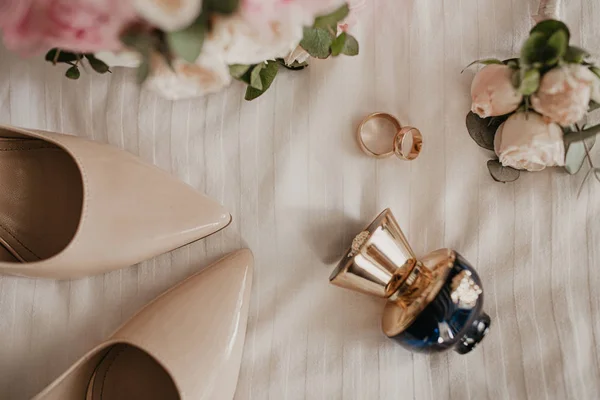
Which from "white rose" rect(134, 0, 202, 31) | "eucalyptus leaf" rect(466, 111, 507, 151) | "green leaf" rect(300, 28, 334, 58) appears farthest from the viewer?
"eucalyptus leaf" rect(466, 111, 507, 151)

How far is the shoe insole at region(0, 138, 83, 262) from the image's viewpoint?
Answer: 2.81ft

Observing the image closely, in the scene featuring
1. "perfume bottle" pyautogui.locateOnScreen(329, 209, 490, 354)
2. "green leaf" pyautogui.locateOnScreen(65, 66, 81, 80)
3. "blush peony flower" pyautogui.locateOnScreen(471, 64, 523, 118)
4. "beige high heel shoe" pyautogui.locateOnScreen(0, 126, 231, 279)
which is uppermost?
"green leaf" pyautogui.locateOnScreen(65, 66, 81, 80)

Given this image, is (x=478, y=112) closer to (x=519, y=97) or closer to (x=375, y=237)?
(x=519, y=97)

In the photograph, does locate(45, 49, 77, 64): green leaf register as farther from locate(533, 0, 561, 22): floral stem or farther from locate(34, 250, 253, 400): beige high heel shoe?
locate(533, 0, 561, 22): floral stem

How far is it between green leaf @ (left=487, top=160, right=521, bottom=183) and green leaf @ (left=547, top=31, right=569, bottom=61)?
0.20 meters

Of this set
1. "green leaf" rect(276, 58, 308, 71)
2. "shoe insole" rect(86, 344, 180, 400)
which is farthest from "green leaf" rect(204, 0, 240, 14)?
"shoe insole" rect(86, 344, 180, 400)

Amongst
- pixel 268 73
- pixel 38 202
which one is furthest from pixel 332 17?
pixel 38 202

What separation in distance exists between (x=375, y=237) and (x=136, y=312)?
37cm

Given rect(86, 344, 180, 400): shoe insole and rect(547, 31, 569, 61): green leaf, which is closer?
rect(547, 31, 569, 61): green leaf

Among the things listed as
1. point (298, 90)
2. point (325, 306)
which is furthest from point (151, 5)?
point (325, 306)

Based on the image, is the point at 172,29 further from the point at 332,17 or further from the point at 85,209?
the point at 85,209

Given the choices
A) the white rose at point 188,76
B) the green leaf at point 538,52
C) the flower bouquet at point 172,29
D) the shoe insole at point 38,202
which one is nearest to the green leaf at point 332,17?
the flower bouquet at point 172,29

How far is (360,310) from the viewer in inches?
32.9

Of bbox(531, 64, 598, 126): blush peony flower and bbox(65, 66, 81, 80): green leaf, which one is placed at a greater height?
bbox(65, 66, 81, 80): green leaf
